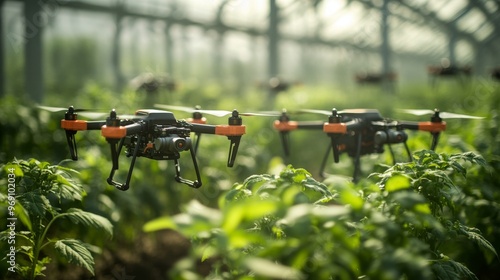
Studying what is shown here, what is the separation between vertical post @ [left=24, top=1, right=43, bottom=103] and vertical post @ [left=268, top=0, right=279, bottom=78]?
167 inches

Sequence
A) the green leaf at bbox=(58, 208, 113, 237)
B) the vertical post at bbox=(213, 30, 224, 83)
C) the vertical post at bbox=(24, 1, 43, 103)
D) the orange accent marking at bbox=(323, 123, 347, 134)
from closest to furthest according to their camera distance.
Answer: the green leaf at bbox=(58, 208, 113, 237)
the orange accent marking at bbox=(323, 123, 347, 134)
the vertical post at bbox=(24, 1, 43, 103)
the vertical post at bbox=(213, 30, 224, 83)

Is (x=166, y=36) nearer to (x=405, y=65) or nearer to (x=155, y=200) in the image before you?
(x=155, y=200)

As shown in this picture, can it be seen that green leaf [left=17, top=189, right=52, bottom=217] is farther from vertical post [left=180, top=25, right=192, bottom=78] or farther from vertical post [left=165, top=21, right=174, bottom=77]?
vertical post [left=180, top=25, right=192, bottom=78]

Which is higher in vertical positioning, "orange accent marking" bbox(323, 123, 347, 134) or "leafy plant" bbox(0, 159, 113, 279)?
"orange accent marking" bbox(323, 123, 347, 134)

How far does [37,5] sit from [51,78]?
3.59 metres

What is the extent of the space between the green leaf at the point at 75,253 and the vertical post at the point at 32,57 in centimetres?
637

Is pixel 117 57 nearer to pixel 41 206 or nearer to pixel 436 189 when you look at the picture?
pixel 41 206

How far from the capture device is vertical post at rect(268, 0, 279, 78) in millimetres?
8844

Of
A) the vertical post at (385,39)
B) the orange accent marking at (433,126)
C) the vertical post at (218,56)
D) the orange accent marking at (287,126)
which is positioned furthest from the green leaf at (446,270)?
the vertical post at (218,56)

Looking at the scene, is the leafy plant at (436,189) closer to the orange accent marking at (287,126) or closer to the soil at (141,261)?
the orange accent marking at (287,126)

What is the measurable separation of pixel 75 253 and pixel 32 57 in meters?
6.74

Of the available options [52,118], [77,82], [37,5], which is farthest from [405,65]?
[52,118]

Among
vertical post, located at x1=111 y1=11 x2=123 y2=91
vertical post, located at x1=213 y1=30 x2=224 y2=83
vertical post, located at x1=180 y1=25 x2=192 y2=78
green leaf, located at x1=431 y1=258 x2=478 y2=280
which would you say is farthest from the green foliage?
vertical post, located at x1=213 y1=30 x2=224 y2=83

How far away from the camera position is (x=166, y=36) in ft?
44.0
